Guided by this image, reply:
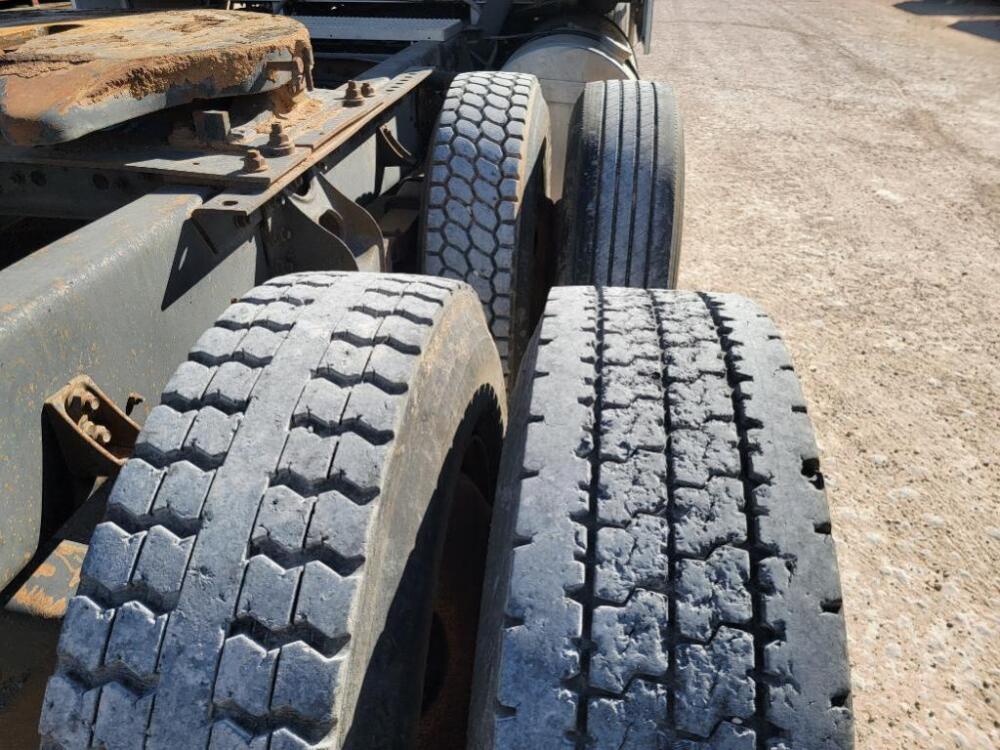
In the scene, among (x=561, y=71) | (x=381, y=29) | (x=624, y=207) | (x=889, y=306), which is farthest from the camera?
(x=889, y=306)

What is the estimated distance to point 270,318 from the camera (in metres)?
1.57

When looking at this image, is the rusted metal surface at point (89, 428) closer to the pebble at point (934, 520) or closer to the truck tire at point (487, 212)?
the truck tire at point (487, 212)

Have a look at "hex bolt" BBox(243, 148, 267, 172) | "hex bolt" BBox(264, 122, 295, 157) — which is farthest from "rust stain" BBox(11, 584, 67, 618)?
"hex bolt" BBox(264, 122, 295, 157)

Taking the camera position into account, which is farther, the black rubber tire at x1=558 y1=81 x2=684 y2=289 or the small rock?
the small rock

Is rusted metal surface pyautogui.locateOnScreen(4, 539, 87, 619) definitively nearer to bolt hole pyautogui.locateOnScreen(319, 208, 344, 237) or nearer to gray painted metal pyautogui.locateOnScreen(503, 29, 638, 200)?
bolt hole pyautogui.locateOnScreen(319, 208, 344, 237)

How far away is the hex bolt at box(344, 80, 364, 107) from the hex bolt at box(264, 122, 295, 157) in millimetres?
595

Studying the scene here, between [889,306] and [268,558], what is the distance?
472 centimetres

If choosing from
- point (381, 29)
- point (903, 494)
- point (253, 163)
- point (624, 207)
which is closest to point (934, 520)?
point (903, 494)

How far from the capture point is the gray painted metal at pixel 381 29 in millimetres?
4395

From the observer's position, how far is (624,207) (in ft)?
9.82

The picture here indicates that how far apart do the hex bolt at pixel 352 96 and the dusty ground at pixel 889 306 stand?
247cm

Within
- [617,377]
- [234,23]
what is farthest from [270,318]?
[234,23]

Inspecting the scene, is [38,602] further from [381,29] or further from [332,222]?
[381,29]

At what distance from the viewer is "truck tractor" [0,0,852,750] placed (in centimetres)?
118
